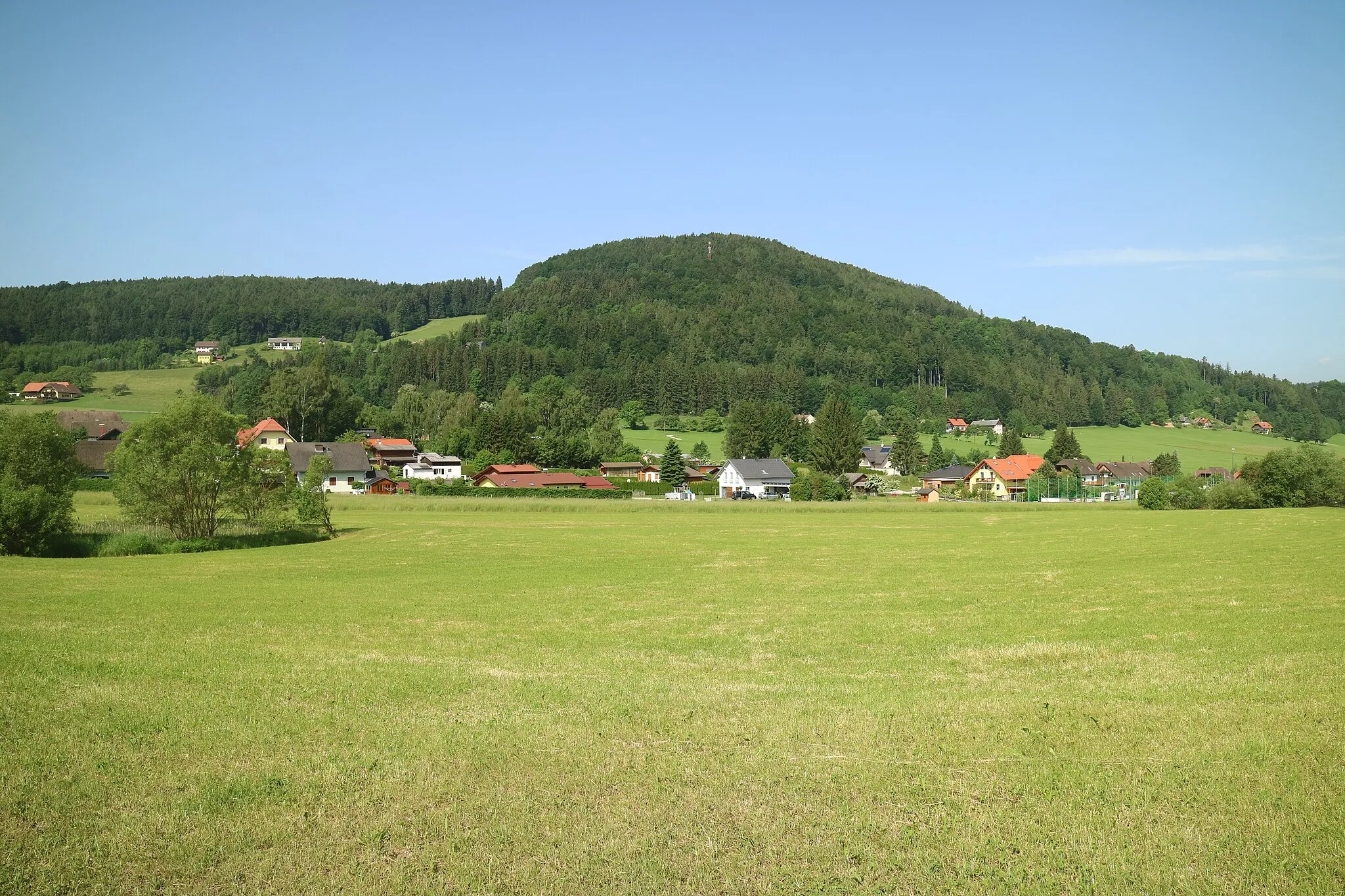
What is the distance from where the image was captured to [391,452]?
140m

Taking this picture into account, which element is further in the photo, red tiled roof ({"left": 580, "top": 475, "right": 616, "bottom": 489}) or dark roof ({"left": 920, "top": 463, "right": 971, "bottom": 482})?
dark roof ({"left": 920, "top": 463, "right": 971, "bottom": 482})

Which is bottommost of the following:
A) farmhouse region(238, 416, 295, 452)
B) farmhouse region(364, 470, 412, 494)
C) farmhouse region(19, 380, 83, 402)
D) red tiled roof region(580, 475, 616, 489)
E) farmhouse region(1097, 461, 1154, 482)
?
farmhouse region(364, 470, 412, 494)

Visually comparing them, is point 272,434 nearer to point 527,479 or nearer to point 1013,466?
point 527,479

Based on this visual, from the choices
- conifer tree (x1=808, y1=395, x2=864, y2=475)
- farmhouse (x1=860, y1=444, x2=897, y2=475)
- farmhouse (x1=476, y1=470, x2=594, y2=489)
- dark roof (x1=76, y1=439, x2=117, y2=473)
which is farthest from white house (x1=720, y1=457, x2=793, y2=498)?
dark roof (x1=76, y1=439, x2=117, y2=473)

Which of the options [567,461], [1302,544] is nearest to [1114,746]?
[1302,544]

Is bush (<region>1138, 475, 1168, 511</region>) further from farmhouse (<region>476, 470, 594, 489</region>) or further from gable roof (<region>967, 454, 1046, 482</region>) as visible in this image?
farmhouse (<region>476, 470, 594, 489</region>)

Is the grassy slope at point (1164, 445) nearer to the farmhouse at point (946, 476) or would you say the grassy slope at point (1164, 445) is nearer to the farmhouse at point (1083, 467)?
the farmhouse at point (1083, 467)

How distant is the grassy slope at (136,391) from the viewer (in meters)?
154

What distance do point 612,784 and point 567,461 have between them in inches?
5129

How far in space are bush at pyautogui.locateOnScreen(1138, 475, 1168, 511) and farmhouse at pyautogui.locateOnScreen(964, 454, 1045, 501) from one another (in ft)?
124

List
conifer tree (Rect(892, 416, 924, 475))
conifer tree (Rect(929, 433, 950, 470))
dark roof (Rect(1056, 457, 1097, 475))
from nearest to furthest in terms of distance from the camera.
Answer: dark roof (Rect(1056, 457, 1097, 475)) → conifer tree (Rect(892, 416, 924, 475)) → conifer tree (Rect(929, 433, 950, 470))

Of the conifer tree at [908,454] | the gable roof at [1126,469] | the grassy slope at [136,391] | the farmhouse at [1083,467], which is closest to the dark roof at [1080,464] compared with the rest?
the farmhouse at [1083,467]

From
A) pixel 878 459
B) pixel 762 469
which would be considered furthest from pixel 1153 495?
pixel 878 459

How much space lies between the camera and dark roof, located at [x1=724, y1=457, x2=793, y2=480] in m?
132
